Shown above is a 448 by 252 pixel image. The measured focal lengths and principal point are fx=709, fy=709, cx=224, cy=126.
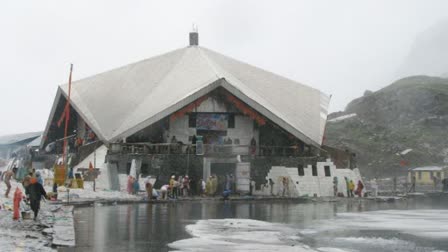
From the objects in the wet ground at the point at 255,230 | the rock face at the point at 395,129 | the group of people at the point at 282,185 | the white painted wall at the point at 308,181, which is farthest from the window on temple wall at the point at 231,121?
the rock face at the point at 395,129

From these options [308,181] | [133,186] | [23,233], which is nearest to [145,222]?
[23,233]

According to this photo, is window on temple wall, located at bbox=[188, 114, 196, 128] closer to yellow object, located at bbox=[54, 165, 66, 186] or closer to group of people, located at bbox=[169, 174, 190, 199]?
group of people, located at bbox=[169, 174, 190, 199]

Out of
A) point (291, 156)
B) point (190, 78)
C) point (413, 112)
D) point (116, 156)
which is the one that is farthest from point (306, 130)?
point (413, 112)

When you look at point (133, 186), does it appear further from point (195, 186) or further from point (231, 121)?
point (231, 121)

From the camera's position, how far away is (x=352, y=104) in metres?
131

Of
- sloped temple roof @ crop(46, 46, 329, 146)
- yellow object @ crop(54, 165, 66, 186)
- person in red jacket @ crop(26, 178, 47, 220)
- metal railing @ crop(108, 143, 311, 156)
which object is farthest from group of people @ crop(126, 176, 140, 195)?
person in red jacket @ crop(26, 178, 47, 220)

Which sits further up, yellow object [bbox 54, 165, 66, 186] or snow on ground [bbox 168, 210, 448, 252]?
yellow object [bbox 54, 165, 66, 186]

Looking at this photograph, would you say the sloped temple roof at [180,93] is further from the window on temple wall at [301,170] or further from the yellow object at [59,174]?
the yellow object at [59,174]

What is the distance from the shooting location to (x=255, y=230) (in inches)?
781

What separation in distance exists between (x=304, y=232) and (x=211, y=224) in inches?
125

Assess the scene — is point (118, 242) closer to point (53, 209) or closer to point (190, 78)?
point (53, 209)

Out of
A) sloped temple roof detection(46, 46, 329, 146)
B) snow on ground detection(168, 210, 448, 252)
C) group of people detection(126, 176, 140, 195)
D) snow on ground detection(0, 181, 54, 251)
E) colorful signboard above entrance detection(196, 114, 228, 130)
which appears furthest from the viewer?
colorful signboard above entrance detection(196, 114, 228, 130)

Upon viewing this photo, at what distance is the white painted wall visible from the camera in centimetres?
4309

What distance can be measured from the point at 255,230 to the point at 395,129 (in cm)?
9154
